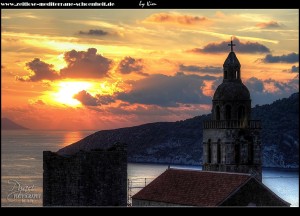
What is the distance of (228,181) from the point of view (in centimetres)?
3769

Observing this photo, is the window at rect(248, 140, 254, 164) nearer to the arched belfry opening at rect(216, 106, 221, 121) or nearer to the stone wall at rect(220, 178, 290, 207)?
the arched belfry opening at rect(216, 106, 221, 121)

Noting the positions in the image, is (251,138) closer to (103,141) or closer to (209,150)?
(209,150)

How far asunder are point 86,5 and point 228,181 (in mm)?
22613

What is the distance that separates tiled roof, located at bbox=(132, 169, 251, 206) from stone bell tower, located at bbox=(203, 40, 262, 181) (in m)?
7.35

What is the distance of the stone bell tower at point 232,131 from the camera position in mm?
48688

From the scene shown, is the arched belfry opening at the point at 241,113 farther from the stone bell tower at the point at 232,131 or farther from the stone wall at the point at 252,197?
the stone wall at the point at 252,197

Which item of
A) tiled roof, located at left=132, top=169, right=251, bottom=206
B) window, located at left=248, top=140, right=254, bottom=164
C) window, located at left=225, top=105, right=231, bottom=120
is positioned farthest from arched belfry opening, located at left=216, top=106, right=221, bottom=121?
tiled roof, located at left=132, top=169, right=251, bottom=206

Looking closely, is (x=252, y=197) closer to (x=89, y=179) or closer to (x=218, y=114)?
(x=89, y=179)

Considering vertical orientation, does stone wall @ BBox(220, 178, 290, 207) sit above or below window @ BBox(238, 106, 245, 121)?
below

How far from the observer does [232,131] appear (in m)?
48.7

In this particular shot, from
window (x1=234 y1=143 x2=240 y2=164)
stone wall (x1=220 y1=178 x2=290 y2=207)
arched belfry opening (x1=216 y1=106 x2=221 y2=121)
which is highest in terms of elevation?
arched belfry opening (x1=216 y1=106 x2=221 y2=121)

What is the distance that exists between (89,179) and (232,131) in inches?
752

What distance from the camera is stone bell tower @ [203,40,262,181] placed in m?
48.7
